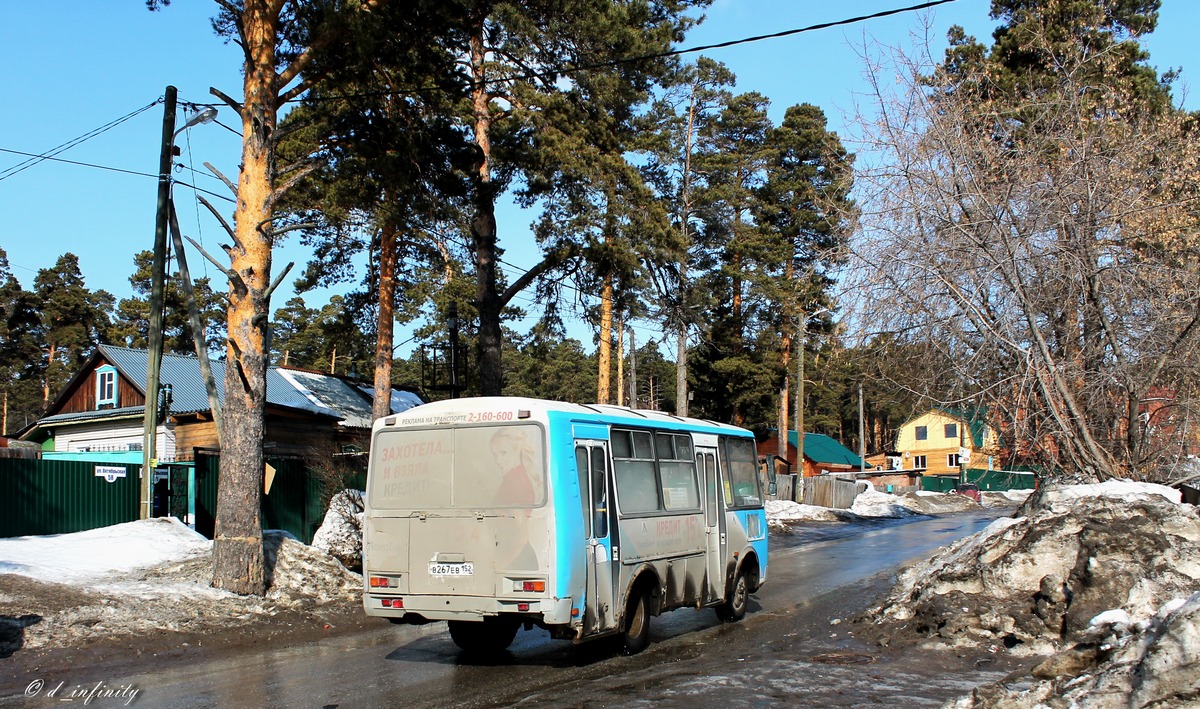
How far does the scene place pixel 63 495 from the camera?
1712cm

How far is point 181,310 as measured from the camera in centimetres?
5656

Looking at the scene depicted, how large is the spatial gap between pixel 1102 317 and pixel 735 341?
34441 millimetres

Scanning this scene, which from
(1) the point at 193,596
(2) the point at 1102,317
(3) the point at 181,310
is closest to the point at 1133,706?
(2) the point at 1102,317

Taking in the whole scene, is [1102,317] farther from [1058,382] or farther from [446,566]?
[446,566]

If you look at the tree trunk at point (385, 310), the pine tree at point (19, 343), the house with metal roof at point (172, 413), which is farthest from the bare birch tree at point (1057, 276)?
the pine tree at point (19, 343)

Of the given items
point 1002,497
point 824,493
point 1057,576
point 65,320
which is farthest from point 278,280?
point 65,320

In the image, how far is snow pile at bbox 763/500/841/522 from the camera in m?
35.5

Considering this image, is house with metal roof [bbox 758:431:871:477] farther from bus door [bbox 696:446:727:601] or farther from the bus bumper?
the bus bumper

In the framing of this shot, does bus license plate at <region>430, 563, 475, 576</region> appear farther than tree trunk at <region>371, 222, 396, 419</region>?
No

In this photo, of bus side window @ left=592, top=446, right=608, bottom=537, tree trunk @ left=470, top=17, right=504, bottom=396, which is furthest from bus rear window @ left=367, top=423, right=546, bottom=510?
tree trunk @ left=470, top=17, right=504, bottom=396

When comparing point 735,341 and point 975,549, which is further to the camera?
point 735,341

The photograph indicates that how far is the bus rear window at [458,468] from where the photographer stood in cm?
951

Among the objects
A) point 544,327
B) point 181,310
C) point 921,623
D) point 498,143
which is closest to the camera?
point 921,623

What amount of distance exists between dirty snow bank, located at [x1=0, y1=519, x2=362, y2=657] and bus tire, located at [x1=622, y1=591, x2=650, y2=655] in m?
5.43
